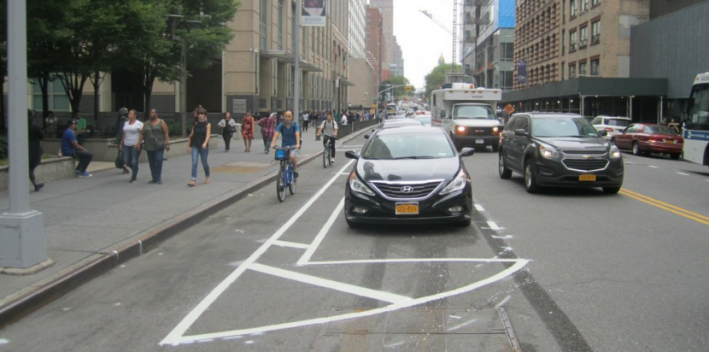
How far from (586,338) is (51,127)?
21.4m

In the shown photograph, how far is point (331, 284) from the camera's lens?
6.46 metres

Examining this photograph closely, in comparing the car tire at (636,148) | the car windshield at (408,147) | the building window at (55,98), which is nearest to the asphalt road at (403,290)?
the car windshield at (408,147)

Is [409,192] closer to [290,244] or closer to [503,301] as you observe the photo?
[290,244]

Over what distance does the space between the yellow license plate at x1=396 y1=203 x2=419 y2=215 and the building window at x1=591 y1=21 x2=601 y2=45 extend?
45.3 meters

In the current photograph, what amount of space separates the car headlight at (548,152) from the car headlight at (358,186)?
503 centimetres

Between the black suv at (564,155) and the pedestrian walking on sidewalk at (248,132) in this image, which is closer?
the black suv at (564,155)

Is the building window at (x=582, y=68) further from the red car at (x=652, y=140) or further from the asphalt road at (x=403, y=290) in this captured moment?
the asphalt road at (x=403, y=290)

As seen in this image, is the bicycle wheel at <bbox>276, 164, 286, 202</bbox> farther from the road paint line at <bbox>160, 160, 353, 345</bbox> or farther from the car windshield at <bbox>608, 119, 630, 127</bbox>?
the car windshield at <bbox>608, 119, 630, 127</bbox>

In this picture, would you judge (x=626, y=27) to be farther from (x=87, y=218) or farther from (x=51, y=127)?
(x=87, y=218)

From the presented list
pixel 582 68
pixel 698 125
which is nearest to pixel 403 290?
pixel 698 125

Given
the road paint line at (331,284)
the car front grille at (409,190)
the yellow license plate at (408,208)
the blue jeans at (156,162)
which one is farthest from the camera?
the blue jeans at (156,162)

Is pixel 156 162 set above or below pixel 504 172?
above

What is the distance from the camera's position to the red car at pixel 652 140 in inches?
1049

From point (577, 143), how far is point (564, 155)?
2.16 ft
